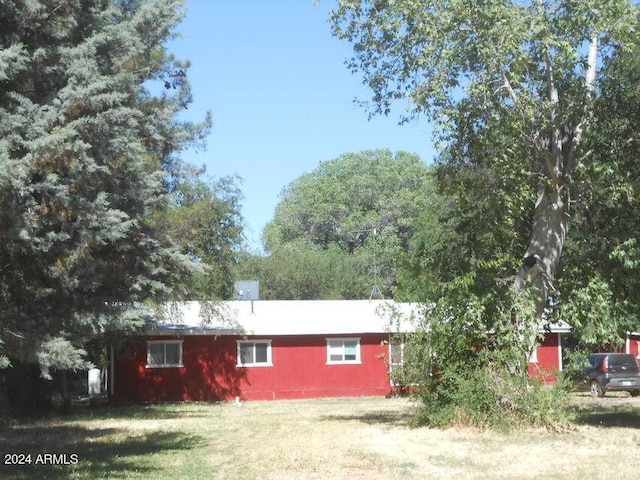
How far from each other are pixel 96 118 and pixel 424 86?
7499mm

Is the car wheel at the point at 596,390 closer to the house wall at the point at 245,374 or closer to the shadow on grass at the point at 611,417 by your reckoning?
the shadow on grass at the point at 611,417

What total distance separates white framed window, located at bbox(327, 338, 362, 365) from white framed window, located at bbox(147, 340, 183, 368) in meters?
5.97

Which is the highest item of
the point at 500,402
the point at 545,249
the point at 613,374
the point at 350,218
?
the point at 350,218

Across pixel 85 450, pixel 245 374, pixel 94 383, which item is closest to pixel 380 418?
pixel 85 450

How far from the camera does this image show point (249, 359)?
32531 millimetres

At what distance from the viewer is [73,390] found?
38.7 metres

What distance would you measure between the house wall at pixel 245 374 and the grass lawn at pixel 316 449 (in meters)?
8.65

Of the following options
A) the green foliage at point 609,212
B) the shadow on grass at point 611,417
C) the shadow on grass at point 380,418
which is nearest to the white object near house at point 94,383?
the shadow on grass at point 380,418

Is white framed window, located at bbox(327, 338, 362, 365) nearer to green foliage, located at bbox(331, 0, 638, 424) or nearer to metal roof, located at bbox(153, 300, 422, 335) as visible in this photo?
metal roof, located at bbox(153, 300, 422, 335)

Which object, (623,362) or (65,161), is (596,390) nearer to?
(623,362)

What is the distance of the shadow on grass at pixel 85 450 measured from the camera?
1259cm

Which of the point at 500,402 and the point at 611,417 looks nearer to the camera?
the point at 500,402

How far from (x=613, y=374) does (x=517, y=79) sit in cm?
1793

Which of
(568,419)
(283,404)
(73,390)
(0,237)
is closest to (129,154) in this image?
(0,237)
